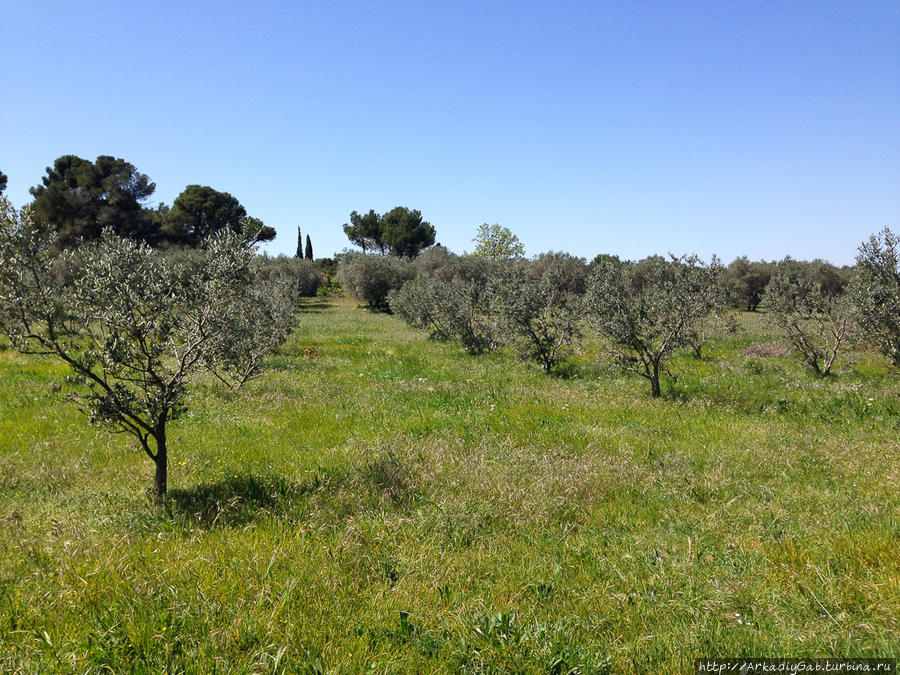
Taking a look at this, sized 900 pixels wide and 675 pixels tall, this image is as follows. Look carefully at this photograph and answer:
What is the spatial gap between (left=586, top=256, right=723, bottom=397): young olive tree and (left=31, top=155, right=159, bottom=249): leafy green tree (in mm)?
60452

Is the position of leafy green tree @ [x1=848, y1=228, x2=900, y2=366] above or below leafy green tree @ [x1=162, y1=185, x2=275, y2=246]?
below

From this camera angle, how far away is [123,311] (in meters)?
6.06

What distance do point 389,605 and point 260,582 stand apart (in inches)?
47.8

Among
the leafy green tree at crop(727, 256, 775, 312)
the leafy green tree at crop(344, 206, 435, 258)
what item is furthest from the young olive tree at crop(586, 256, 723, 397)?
the leafy green tree at crop(344, 206, 435, 258)

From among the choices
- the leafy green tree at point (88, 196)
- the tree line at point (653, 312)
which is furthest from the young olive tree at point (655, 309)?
the leafy green tree at point (88, 196)

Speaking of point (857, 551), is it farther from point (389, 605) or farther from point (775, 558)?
point (389, 605)

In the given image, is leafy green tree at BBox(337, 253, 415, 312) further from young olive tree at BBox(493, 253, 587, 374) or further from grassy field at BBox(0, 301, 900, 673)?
grassy field at BBox(0, 301, 900, 673)

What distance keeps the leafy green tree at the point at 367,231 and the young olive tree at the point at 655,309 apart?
86.8 m

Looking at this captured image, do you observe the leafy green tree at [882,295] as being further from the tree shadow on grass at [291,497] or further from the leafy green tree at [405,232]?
the leafy green tree at [405,232]

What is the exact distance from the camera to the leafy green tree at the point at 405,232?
9400 centimetres

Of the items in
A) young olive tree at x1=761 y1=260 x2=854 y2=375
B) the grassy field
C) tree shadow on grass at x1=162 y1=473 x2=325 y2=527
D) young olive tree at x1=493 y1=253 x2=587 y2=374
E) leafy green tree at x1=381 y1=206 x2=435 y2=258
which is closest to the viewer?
the grassy field

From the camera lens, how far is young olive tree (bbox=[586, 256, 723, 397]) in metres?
13.8

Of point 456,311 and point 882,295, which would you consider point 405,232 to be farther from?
point 882,295

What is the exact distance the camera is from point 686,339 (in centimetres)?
1395
